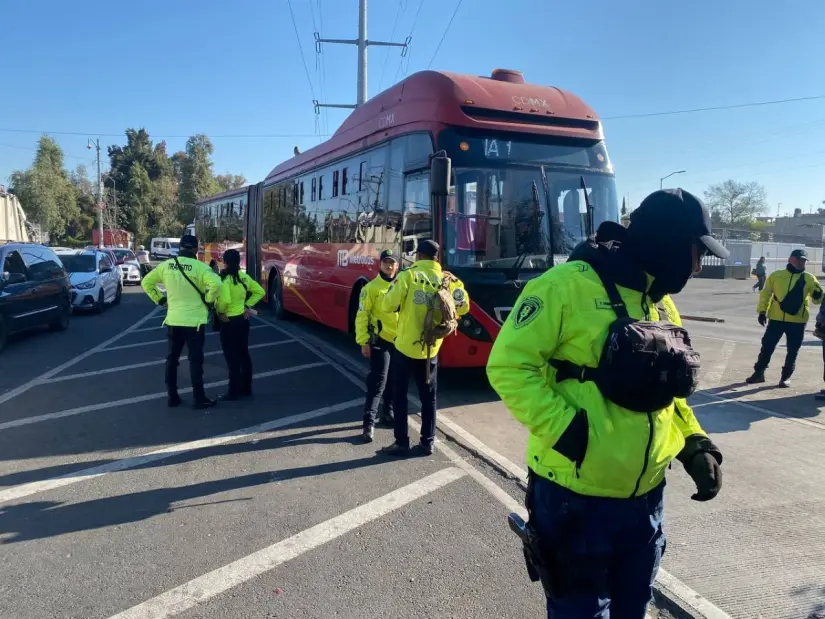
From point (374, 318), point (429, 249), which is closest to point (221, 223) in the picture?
point (374, 318)

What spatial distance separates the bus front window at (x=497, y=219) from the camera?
23.7 feet

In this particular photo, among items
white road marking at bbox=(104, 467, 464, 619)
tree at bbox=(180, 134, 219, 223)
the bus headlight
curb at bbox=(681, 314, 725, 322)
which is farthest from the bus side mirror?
tree at bbox=(180, 134, 219, 223)

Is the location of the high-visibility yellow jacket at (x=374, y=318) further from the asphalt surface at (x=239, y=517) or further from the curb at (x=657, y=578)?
the curb at (x=657, y=578)

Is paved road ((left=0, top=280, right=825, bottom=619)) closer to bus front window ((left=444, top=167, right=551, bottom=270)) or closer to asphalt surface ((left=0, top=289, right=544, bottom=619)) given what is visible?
asphalt surface ((left=0, top=289, right=544, bottom=619))

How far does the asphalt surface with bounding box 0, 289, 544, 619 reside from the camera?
3.23 m

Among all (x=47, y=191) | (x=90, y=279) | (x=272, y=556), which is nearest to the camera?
(x=272, y=556)

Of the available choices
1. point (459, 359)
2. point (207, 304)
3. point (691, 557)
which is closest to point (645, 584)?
point (691, 557)

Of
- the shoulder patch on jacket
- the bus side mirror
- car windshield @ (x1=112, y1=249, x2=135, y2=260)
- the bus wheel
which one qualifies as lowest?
the bus wheel

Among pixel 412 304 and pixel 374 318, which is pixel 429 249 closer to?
pixel 412 304

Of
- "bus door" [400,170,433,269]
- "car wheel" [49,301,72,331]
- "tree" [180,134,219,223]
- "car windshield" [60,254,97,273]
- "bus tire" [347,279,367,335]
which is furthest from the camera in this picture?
"tree" [180,134,219,223]

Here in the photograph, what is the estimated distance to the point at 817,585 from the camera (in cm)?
341

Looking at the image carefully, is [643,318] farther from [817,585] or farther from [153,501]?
[153,501]

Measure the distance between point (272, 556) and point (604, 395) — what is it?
8.21 feet

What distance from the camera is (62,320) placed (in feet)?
43.0
